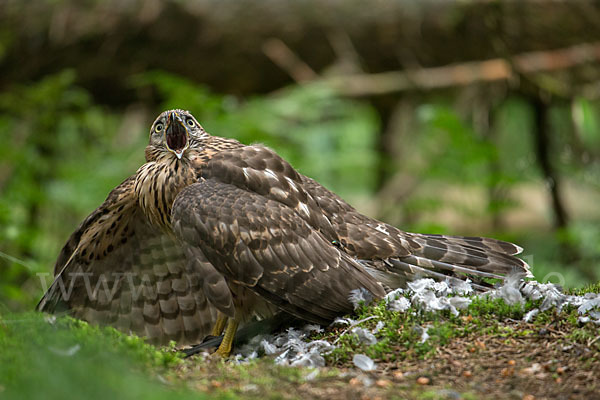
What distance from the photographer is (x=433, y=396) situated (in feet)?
8.16

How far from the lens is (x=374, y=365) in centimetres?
307

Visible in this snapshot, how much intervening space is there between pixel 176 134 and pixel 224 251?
3.54 ft

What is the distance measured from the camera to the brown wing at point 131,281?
4320mm

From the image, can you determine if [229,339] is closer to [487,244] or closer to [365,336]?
[365,336]

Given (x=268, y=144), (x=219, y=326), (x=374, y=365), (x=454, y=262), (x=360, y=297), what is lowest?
(x=219, y=326)

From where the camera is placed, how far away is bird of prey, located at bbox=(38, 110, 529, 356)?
3.68 m

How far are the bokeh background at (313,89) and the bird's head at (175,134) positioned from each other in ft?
7.98

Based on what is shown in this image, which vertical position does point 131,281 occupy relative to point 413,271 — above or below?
below

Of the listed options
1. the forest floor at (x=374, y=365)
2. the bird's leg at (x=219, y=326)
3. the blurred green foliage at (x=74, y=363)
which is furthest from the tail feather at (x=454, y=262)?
the blurred green foliage at (x=74, y=363)

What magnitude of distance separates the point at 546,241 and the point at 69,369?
7.06 metres

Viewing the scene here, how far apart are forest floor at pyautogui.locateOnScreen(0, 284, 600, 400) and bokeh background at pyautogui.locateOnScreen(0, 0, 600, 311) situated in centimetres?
385

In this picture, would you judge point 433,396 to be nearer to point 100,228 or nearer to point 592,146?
point 100,228

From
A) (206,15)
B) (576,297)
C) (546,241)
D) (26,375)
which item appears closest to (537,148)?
(546,241)

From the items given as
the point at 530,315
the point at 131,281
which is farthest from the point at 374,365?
the point at 131,281
